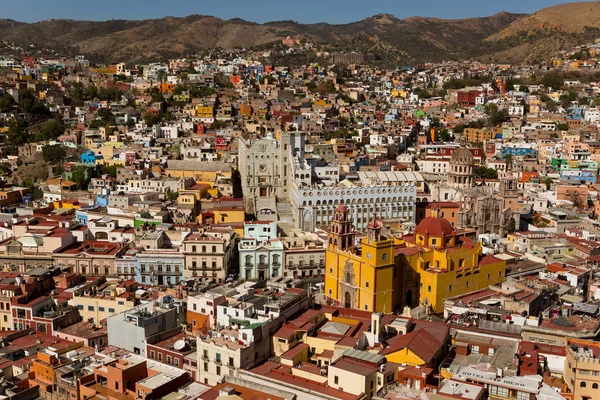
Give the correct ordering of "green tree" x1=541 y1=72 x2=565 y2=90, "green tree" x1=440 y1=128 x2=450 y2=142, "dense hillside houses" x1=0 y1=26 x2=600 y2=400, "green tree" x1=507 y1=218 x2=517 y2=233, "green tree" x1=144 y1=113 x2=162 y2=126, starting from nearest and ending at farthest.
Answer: "dense hillside houses" x1=0 y1=26 x2=600 y2=400 → "green tree" x1=507 y1=218 x2=517 y2=233 → "green tree" x1=144 y1=113 x2=162 y2=126 → "green tree" x1=440 y1=128 x2=450 y2=142 → "green tree" x1=541 y1=72 x2=565 y2=90

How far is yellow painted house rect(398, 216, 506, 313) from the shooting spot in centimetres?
3397

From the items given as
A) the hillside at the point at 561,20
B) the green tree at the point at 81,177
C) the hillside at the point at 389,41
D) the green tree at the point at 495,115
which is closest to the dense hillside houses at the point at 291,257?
the green tree at the point at 81,177

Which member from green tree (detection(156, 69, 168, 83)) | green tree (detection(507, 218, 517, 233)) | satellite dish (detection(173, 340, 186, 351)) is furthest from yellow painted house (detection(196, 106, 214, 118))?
satellite dish (detection(173, 340, 186, 351))

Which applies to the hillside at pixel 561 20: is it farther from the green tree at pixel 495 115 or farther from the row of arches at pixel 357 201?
the row of arches at pixel 357 201

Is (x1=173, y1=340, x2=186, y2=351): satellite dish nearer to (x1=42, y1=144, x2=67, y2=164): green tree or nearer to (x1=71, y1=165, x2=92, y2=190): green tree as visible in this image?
(x1=71, y1=165, x2=92, y2=190): green tree

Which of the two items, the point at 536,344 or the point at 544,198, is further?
the point at 544,198

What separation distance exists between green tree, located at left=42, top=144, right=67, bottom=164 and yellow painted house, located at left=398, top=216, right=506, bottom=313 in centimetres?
4272

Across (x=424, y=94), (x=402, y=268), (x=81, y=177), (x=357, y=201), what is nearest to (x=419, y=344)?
(x=402, y=268)

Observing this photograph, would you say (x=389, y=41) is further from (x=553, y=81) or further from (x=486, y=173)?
(x=486, y=173)

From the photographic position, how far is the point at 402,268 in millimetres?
34062

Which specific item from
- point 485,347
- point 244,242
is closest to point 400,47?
point 244,242

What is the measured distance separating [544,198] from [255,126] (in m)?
33.1

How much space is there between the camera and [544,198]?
53.4 m

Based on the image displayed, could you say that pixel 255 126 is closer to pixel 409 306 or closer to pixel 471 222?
pixel 471 222
